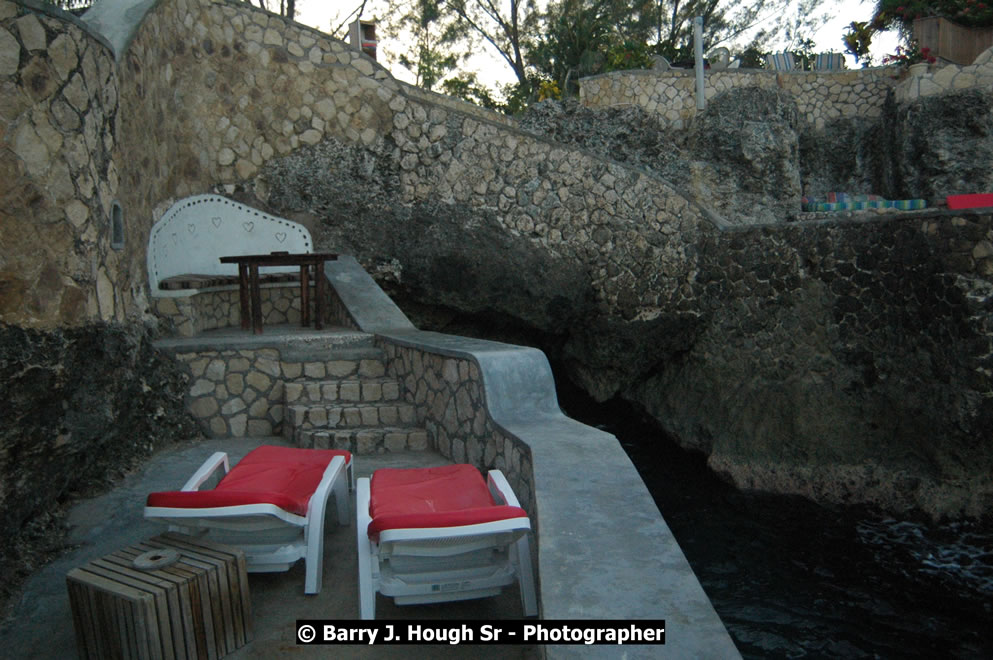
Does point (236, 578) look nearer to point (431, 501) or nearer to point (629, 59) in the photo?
point (431, 501)

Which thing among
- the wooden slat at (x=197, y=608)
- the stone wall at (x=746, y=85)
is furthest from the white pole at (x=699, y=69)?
the wooden slat at (x=197, y=608)

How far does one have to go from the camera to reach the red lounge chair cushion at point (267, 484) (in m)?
3.16

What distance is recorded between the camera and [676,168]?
15.6 m

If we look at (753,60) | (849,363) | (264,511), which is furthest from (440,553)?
(753,60)

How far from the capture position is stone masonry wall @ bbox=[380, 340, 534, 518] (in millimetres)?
4113

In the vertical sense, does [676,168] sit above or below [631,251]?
above

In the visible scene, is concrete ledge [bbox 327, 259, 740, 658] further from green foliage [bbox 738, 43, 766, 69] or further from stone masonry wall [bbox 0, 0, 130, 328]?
green foliage [bbox 738, 43, 766, 69]

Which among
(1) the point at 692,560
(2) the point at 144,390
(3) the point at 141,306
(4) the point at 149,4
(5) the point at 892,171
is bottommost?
(1) the point at 692,560

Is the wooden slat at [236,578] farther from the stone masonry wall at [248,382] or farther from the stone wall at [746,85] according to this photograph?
the stone wall at [746,85]

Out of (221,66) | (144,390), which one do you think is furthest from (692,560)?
(221,66)

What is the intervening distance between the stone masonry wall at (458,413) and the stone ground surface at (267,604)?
2.64 ft

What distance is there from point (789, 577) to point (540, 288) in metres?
4.56

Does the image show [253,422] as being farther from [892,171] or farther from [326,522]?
[892,171]

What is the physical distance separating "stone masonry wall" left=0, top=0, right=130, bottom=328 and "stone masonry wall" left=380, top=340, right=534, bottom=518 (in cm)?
211
